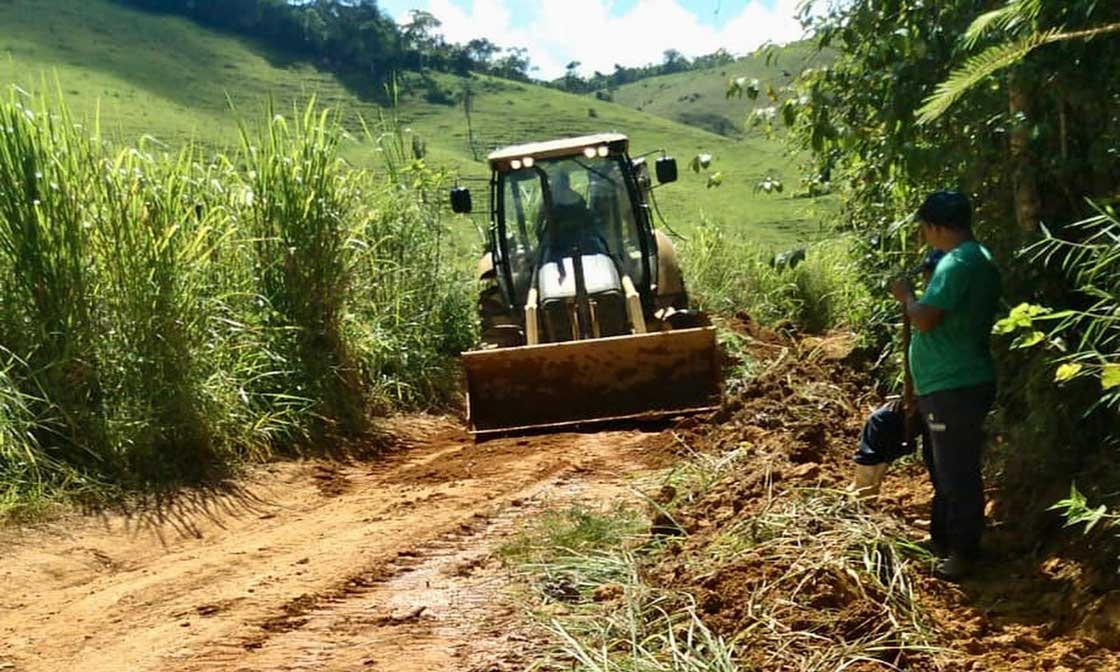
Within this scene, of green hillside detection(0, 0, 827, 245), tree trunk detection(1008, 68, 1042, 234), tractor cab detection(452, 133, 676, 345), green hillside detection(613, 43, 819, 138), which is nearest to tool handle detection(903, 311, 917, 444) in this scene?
tree trunk detection(1008, 68, 1042, 234)

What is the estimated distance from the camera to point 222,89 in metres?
47.7

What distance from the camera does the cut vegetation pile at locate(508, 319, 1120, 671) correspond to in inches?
126

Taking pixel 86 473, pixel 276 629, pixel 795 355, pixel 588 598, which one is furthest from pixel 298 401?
pixel 795 355

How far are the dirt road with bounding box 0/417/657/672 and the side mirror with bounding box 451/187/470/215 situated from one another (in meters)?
2.29

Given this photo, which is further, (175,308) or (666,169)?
(666,169)

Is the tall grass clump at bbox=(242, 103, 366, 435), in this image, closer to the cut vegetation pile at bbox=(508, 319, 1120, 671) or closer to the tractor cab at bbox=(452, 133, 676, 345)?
the tractor cab at bbox=(452, 133, 676, 345)

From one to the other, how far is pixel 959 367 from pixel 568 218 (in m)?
5.57

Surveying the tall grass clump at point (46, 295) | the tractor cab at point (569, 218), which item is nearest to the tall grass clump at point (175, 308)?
the tall grass clump at point (46, 295)

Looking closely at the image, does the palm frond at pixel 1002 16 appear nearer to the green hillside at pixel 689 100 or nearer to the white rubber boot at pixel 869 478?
the white rubber boot at pixel 869 478

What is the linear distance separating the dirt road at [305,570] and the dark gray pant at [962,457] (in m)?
1.66

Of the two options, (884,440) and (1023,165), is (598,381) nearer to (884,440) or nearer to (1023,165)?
(884,440)

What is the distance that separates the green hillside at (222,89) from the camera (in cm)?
4800

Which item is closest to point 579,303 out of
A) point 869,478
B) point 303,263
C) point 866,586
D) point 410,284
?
point 410,284

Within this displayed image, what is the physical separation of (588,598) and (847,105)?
2.60 metres
